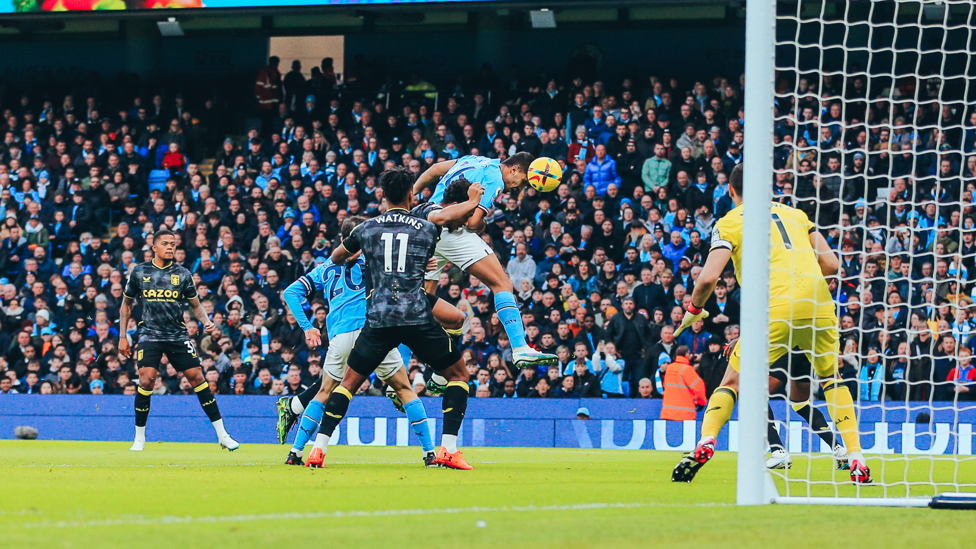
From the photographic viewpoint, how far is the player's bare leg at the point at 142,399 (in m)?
12.8

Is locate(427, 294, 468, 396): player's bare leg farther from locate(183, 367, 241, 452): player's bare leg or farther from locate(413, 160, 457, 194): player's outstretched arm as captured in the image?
locate(183, 367, 241, 452): player's bare leg

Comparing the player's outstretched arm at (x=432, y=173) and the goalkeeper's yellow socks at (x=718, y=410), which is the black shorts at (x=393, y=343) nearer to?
the goalkeeper's yellow socks at (x=718, y=410)

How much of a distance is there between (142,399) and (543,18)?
13232mm

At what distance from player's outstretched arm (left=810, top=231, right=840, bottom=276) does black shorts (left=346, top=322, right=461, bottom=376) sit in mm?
2652

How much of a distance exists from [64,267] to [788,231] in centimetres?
1632

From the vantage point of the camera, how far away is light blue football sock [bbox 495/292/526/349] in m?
9.54

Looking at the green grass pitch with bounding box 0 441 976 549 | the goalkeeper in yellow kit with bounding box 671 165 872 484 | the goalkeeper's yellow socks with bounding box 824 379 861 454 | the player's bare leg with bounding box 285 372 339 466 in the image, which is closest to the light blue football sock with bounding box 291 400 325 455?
the player's bare leg with bounding box 285 372 339 466

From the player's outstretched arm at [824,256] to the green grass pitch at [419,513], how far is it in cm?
150

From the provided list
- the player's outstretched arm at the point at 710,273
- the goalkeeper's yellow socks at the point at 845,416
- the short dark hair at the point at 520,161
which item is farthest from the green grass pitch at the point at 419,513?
the short dark hair at the point at 520,161

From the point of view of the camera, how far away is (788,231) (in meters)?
7.78

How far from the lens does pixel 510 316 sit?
966cm

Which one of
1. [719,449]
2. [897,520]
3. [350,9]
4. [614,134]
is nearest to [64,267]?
[350,9]

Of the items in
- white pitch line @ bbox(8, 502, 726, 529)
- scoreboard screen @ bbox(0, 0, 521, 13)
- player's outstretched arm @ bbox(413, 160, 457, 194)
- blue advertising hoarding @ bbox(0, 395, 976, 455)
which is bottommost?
blue advertising hoarding @ bbox(0, 395, 976, 455)

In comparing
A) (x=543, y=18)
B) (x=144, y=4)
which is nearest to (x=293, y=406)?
(x=144, y=4)
